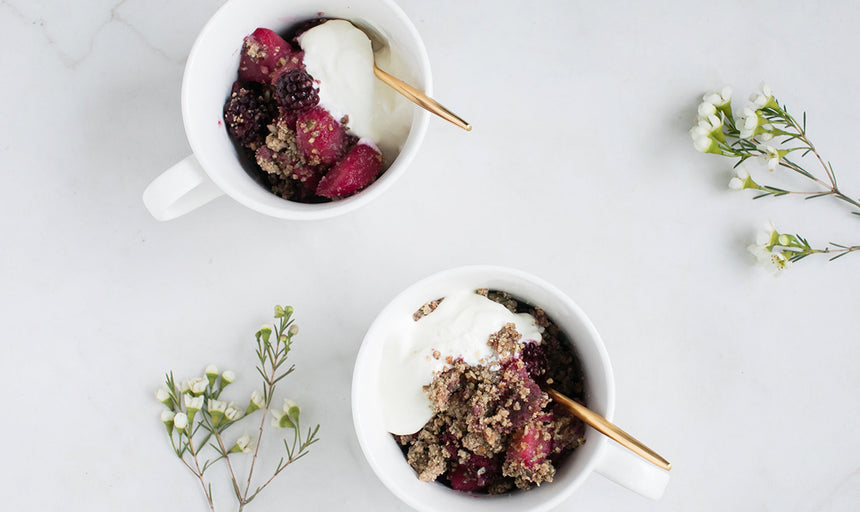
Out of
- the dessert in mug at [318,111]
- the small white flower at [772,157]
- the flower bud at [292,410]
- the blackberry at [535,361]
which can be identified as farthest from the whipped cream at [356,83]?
the small white flower at [772,157]

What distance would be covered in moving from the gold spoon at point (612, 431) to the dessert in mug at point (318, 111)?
0.53 metres

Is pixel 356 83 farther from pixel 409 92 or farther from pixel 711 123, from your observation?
pixel 711 123

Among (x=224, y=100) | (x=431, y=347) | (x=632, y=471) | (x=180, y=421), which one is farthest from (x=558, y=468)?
(x=224, y=100)

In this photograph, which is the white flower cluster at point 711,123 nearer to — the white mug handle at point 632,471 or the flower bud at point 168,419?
the white mug handle at point 632,471

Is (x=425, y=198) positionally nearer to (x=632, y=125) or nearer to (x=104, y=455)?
(x=632, y=125)

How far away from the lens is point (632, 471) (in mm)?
1090

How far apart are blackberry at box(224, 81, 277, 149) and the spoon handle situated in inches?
8.4

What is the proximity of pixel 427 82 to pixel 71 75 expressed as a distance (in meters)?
0.84

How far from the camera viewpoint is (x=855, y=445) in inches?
59.7

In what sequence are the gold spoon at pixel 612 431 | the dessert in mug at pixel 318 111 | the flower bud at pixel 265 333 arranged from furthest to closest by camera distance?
the flower bud at pixel 265 333 < the dessert in mug at pixel 318 111 < the gold spoon at pixel 612 431

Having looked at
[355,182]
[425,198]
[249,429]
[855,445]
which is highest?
[355,182]

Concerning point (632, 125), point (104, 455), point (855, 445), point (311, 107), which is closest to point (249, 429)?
point (104, 455)

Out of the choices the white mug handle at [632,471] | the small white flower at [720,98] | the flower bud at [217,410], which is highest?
the small white flower at [720,98]

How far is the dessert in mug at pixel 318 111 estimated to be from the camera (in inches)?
46.9
